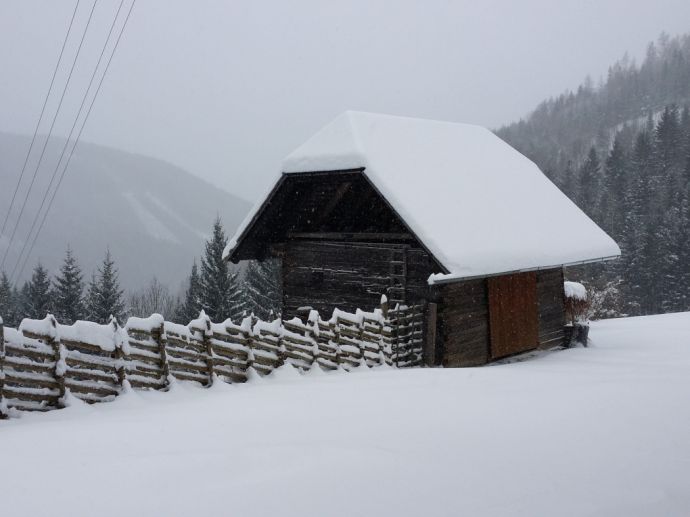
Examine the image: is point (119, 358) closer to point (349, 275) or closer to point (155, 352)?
point (155, 352)

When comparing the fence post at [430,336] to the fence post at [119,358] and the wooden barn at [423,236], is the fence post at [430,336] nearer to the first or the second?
the wooden barn at [423,236]

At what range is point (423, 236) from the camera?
12.0 m

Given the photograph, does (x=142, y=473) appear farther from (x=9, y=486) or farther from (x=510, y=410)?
(x=510, y=410)

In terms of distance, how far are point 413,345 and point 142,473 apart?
952 cm

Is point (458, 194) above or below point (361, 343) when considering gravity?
above

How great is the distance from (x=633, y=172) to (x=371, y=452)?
312 feet

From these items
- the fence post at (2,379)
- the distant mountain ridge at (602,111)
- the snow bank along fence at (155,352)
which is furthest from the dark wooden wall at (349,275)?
the distant mountain ridge at (602,111)

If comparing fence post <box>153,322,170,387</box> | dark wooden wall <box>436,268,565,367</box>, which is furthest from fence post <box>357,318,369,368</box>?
fence post <box>153,322,170,387</box>

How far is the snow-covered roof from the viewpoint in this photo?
12.5 meters

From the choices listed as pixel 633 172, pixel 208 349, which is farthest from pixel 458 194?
pixel 633 172

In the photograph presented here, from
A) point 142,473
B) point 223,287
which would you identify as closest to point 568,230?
point 142,473

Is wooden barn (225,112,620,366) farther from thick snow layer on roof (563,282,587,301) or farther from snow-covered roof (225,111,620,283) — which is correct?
thick snow layer on roof (563,282,587,301)

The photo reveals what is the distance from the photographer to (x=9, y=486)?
4.60 metres

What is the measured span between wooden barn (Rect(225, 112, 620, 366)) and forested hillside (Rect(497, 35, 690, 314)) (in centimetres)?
256
